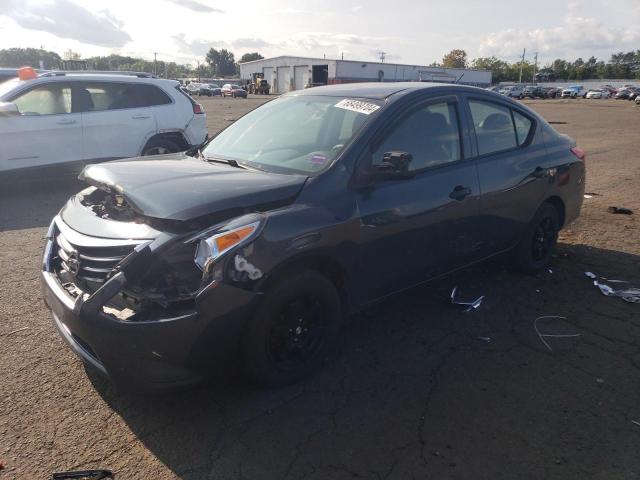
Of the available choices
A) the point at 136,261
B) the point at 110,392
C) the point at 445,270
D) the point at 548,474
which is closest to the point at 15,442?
the point at 110,392

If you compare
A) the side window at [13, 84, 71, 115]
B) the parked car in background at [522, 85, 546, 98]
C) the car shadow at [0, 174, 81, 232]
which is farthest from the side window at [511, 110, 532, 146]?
the parked car in background at [522, 85, 546, 98]

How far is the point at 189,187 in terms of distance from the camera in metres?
3.06

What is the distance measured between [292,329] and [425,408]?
908 mm

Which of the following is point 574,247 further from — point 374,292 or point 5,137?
point 5,137

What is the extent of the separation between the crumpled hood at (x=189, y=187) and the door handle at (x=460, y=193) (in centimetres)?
129

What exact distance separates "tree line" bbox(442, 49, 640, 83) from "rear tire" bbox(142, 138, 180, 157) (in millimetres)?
118793

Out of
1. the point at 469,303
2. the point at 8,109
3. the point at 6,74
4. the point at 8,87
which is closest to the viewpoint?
the point at 469,303

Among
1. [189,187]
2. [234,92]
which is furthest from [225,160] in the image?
[234,92]

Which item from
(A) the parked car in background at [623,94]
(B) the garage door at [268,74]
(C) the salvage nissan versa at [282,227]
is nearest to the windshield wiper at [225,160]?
(C) the salvage nissan versa at [282,227]

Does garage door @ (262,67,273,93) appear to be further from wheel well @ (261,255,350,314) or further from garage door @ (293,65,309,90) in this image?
wheel well @ (261,255,350,314)

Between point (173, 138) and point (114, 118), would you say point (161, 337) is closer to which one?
point (114, 118)

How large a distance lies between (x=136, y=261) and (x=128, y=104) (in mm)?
6793

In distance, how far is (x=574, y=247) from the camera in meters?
6.04

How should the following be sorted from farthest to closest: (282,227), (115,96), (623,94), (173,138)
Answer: (623,94) < (173,138) < (115,96) < (282,227)
